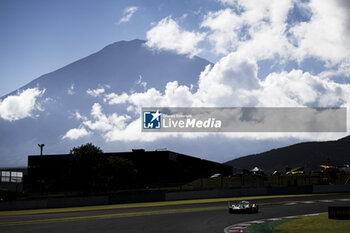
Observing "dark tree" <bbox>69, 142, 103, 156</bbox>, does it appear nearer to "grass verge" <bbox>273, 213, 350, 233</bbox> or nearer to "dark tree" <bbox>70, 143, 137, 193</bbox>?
"dark tree" <bbox>70, 143, 137, 193</bbox>

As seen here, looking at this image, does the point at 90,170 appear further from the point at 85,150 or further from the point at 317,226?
the point at 317,226

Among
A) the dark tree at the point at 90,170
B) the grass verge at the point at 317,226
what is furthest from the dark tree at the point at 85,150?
the grass verge at the point at 317,226

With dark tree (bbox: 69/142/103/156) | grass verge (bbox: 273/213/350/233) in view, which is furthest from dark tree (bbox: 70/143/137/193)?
grass verge (bbox: 273/213/350/233)

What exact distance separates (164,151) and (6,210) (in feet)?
137

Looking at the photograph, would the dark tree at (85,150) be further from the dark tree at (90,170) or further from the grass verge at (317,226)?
the grass verge at (317,226)

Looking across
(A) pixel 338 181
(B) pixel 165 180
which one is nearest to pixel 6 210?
(B) pixel 165 180

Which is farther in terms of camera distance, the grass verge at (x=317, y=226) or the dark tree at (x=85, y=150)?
the dark tree at (x=85, y=150)

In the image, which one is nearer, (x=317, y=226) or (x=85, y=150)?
(x=317, y=226)

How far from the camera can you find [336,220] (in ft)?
64.5

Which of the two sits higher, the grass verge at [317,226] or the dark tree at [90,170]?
the dark tree at [90,170]

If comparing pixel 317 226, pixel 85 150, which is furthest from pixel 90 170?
pixel 317 226

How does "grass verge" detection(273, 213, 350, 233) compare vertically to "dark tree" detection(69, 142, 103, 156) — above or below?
below

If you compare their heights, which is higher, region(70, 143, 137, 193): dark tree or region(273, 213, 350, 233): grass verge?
region(70, 143, 137, 193): dark tree

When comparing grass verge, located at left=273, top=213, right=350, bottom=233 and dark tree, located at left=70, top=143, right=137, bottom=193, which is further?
dark tree, located at left=70, top=143, right=137, bottom=193
